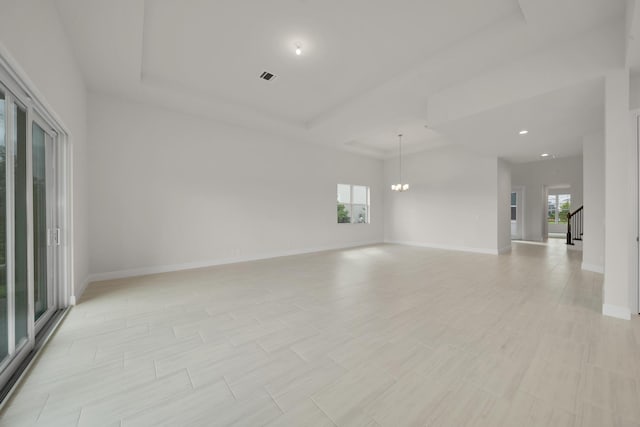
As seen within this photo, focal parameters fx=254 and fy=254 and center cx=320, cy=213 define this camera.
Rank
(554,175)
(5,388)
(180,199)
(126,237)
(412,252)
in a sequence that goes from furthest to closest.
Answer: (554,175) < (412,252) < (180,199) < (126,237) < (5,388)

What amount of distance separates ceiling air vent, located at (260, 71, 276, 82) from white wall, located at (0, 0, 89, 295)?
7.26ft

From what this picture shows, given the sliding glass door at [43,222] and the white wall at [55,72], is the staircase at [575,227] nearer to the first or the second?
the white wall at [55,72]

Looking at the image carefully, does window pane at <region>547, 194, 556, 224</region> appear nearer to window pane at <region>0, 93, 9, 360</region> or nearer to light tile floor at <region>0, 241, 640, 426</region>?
light tile floor at <region>0, 241, 640, 426</region>

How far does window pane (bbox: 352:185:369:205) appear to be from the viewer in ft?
28.0

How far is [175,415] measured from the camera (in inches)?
53.6

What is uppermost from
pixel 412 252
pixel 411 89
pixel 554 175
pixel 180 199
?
pixel 411 89

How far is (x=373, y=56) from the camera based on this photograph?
3.41 meters

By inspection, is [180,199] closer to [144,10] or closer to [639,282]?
[144,10]

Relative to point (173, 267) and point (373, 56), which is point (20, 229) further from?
point (373, 56)

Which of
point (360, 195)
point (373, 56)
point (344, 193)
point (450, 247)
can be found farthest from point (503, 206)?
point (373, 56)

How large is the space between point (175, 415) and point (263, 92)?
4.46 m

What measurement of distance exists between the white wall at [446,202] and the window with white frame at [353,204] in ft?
3.14

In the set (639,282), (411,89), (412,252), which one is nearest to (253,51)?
(411,89)

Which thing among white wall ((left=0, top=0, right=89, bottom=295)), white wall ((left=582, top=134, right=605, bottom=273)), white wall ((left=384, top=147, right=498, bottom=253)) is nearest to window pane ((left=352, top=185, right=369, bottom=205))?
white wall ((left=384, top=147, right=498, bottom=253))
